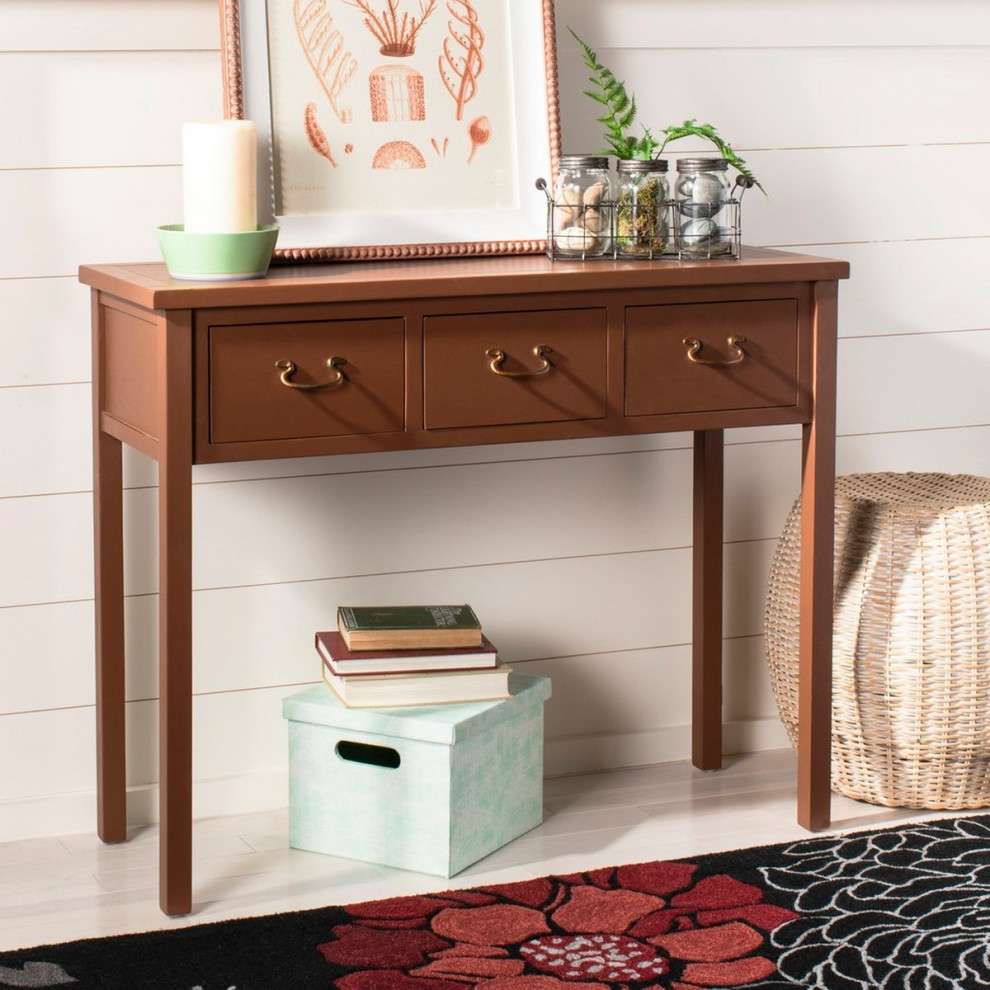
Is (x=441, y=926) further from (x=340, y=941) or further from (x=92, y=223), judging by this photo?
(x=92, y=223)

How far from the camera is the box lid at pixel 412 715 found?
205 cm

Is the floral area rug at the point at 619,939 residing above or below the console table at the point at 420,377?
below

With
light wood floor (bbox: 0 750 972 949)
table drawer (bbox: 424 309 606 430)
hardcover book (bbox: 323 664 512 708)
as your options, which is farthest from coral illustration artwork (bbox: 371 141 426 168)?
light wood floor (bbox: 0 750 972 949)

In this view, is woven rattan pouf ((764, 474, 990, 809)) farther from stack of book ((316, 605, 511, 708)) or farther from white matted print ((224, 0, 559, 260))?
white matted print ((224, 0, 559, 260))

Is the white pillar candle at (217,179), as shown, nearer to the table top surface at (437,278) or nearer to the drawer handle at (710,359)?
the table top surface at (437,278)

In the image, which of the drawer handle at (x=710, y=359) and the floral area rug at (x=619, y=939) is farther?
the drawer handle at (x=710, y=359)

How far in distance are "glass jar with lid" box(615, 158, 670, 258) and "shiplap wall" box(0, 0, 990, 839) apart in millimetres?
257

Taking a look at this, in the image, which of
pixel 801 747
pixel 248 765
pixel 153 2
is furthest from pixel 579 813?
pixel 153 2

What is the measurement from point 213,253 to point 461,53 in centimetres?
58

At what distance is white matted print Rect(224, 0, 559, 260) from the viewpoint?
213 centimetres

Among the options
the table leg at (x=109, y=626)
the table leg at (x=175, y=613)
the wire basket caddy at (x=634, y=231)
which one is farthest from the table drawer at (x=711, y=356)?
the table leg at (x=109, y=626)

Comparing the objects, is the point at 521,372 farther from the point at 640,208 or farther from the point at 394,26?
the point at 394,26

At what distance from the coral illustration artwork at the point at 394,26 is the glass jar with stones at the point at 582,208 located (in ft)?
0.95

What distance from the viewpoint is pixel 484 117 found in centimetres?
225
